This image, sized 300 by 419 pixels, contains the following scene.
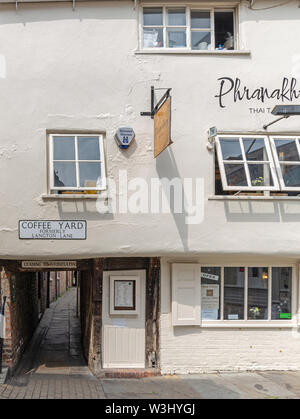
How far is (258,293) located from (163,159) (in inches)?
136

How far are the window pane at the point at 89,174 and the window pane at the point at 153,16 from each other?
3127 millimetres

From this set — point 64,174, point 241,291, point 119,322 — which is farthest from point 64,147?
point 241,291

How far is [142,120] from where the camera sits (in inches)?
346

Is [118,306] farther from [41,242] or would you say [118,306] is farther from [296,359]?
[296,359]

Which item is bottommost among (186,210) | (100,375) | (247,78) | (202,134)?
(100,375)

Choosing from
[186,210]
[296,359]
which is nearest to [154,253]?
[186,210]

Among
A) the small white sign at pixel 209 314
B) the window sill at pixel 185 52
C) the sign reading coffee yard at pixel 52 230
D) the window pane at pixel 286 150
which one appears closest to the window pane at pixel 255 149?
the window pane at pixel 286 150

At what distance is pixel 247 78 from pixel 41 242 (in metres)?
5.14

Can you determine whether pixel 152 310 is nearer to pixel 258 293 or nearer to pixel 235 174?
pixel 258 293

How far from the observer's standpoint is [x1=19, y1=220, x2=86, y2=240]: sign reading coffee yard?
8.42 m

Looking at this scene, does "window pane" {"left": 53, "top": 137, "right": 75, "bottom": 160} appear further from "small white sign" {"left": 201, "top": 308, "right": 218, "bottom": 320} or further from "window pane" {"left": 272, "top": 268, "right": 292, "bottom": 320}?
"window pane" {"left": 272, "top": 268, "right": 292, "bottom": 320}

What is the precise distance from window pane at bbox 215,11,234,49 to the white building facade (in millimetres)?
28

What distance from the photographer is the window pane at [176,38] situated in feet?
30.2

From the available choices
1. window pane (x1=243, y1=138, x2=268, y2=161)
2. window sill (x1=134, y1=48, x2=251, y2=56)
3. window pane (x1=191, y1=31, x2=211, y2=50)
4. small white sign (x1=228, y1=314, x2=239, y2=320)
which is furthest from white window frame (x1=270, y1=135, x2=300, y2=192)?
small white sign (x1=228, y1=314, x2=239, y2=320)
